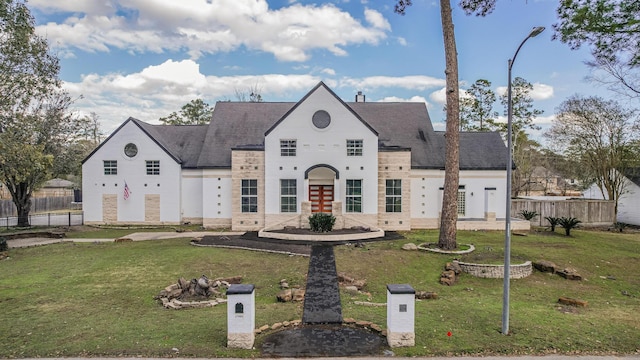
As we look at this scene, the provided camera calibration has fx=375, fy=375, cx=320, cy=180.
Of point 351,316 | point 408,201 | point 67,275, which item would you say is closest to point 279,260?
point 351,316

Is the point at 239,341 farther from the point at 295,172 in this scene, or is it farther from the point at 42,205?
the point at 42,205

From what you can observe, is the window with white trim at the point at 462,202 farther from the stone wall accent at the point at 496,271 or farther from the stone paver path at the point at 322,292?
the stone paver path at the point at 322,292

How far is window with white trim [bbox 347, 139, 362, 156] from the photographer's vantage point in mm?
23922

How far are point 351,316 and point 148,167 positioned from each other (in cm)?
2169

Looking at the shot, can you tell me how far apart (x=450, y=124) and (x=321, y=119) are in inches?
351

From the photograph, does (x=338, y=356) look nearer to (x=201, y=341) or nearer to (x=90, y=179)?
(x=201, y=341)

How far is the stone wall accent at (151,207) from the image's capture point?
86.6 ft

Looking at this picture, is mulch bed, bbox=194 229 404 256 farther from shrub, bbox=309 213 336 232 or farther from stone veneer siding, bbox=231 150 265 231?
stone veneer siding, bbox=231 150 265 231

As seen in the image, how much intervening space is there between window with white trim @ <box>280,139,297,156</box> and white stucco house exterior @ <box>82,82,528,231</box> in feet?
0.21

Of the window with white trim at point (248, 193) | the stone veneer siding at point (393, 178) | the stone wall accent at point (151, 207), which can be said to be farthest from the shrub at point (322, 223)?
the stone wall accent at point (151, 207)

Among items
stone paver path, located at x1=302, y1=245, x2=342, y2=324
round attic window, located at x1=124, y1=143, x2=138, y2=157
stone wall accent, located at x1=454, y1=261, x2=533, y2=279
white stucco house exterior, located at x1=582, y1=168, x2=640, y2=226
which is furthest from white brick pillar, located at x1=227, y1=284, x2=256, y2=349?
white stucco house exterior, located at x1=582, y1=168, x2=640, y2=226

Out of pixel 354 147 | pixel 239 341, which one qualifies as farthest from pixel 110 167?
pixel 239 341

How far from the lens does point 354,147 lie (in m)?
24.0

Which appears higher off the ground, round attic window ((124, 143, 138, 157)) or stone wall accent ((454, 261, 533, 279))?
round attic window ((124, 143, 138, 157))
